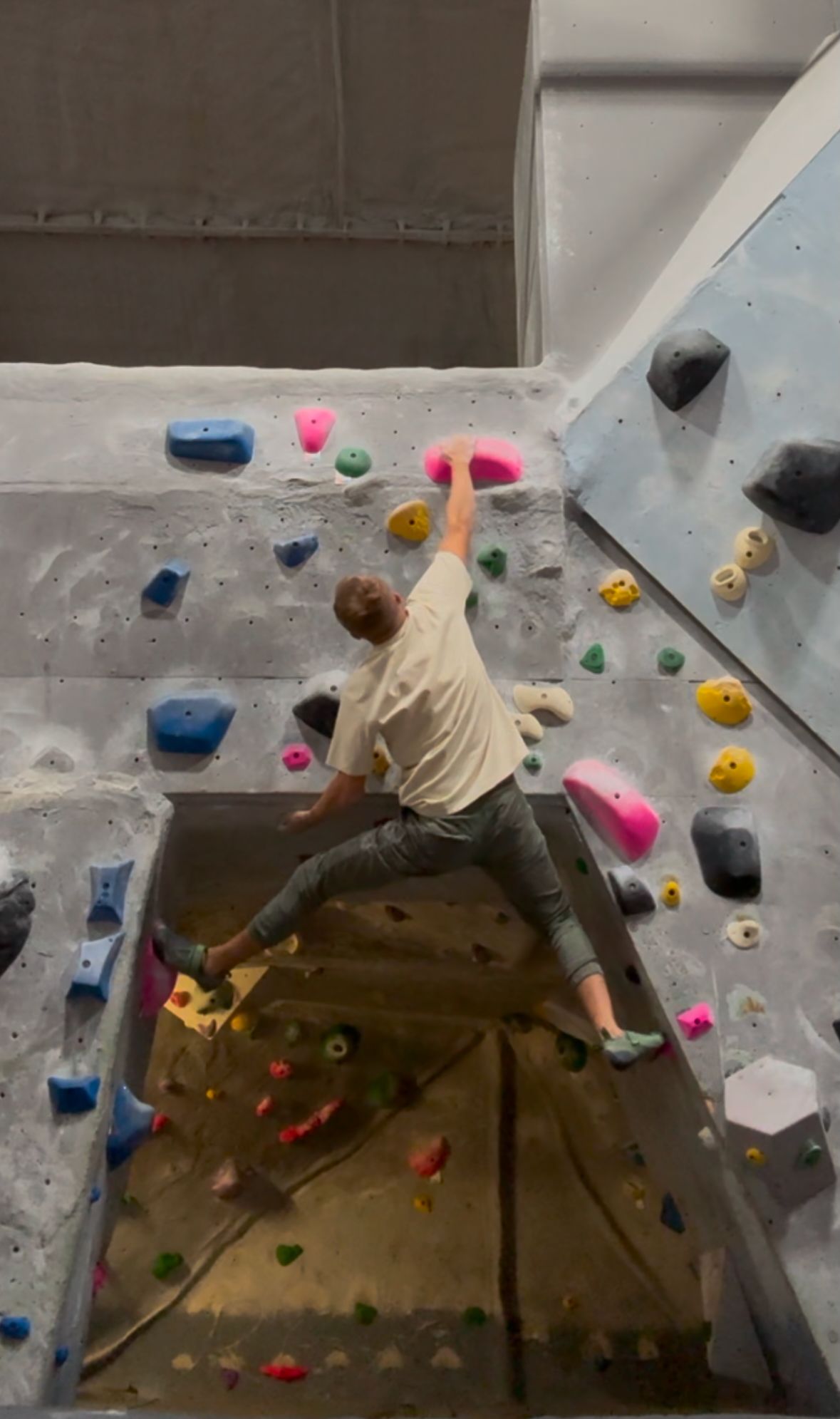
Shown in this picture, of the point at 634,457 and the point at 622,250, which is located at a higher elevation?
the point at 622,250

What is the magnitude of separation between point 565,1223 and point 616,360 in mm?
2841

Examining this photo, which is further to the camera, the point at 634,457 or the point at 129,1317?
the point at 129,1317

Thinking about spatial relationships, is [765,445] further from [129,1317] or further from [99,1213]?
[129,1317]

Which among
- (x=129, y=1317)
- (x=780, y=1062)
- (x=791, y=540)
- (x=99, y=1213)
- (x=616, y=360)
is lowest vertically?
(x=129, y=1317)

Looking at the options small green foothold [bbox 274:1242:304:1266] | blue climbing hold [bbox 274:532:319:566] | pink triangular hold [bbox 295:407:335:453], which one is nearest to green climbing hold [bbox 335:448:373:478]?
pink triangular hold [bbox 295:407:335:453]

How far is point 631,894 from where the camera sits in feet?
9.00

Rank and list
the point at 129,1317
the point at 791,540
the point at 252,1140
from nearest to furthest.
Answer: the point at 791,540
the point at 129,1317
the point at 252,1140

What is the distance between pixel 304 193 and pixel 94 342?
1050 millimetres

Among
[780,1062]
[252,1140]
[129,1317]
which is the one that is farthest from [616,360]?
[129,1317]

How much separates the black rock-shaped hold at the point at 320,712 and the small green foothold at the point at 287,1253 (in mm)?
2234

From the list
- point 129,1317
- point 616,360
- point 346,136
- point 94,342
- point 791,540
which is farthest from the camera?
point 94,342

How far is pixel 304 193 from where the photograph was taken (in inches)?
202

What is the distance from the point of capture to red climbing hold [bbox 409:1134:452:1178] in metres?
4.41

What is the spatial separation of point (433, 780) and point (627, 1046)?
2.12ft
